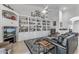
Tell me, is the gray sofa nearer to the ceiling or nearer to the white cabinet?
the ceiling

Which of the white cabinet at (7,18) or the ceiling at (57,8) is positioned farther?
the ceiling at (57,8)

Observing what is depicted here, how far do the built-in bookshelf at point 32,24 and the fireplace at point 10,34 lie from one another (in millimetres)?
152

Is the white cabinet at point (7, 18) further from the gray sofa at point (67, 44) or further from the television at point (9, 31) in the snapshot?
the gray sofa at point (67, 44)

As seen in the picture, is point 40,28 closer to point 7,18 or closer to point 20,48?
point 20,48

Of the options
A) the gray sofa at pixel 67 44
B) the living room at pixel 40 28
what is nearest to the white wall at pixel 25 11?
the living room at pixel 40 28

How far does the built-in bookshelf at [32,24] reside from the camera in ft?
7.16

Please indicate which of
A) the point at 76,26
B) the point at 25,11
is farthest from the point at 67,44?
the point at 25,11

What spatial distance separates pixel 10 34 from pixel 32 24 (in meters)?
0.47

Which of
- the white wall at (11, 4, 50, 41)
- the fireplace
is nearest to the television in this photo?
the fireplace

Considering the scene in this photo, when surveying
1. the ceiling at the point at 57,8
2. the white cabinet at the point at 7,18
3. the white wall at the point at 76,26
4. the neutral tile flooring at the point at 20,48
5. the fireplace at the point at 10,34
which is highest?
the ceiling at the point at 57,8

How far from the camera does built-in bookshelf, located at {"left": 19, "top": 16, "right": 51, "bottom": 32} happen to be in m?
2.18

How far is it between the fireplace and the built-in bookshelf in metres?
0.15

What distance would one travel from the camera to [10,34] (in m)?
2.16
